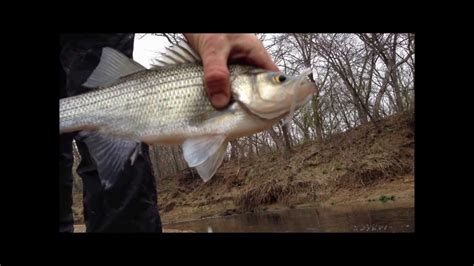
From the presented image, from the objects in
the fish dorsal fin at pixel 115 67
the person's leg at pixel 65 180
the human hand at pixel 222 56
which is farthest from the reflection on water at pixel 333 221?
the fish dorsal fin at pixel 115 67

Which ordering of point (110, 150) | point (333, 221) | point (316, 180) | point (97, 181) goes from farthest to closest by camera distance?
point (316, 180)
point (333, 221)
point (97, 181)
point (110, 150)

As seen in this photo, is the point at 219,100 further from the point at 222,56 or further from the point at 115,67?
the point at 115,67

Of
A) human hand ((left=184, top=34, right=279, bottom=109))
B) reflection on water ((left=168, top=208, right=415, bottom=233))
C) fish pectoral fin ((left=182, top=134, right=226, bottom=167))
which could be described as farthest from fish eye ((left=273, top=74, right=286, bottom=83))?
reflection on water ((left=168, top=208, right=415, bottom=233))

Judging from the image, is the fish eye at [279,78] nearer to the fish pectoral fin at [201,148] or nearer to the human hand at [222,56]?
the human hand at [222,56]

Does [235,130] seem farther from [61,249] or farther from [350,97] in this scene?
[350,97]

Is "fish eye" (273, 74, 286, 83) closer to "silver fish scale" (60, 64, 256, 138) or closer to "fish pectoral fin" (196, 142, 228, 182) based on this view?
"silver fish scale" (60, 64, 256, 138)

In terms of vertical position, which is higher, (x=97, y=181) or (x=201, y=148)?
(x=201, y=148)

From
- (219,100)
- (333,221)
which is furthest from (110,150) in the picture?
(333,221)

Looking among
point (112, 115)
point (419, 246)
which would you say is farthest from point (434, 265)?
point (112, 115)
